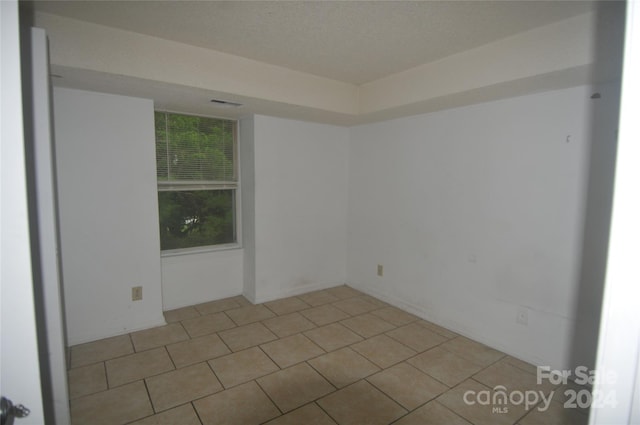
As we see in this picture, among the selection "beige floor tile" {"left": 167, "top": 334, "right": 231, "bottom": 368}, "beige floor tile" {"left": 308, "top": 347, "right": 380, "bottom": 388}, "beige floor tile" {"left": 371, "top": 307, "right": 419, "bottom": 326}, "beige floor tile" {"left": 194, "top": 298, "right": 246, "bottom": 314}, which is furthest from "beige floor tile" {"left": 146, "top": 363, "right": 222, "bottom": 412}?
"beige floor tile" {"left": 371, "top": 307, "right": 419, "bottom": 326}

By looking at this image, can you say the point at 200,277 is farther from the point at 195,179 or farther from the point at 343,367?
the point at 343,367

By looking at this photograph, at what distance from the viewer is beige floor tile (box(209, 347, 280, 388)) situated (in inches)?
90.0

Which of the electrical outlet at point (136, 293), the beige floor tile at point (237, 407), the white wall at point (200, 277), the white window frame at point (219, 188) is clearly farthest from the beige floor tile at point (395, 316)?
the electrical outlet at point (136, 293)

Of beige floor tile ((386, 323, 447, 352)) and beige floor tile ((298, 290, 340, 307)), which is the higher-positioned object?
beige floor tile ((298, 290, 340, 307))

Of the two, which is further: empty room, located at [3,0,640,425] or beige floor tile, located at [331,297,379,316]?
beige floor tile, located at [331,297,379,316]

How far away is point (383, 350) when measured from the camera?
2701 millimetres

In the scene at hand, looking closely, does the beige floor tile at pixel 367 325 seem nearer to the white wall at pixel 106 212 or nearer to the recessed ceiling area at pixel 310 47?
the white wall at pixel 106 212

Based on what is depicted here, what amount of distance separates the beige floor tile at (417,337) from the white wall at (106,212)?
226 cm

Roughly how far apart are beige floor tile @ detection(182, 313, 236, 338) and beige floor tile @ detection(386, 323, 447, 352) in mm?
1561

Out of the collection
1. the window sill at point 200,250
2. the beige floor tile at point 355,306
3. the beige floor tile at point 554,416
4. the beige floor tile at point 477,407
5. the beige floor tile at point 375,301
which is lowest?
the beige floor tile at point 554,416

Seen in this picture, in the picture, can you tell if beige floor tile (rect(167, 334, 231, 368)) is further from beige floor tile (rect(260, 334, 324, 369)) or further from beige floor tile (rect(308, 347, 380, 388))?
beige floor tile (rect(308, 347, 380, 388))

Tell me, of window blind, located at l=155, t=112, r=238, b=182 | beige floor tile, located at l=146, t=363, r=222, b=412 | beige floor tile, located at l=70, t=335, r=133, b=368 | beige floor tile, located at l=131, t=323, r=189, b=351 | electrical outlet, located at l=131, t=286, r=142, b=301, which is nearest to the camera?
beige floor tile, located at l=146, t=363, r=222, b=412

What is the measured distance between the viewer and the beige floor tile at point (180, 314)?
3188 mm

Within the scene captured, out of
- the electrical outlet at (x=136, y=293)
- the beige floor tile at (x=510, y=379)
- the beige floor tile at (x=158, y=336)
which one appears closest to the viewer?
the beige floor tile at (x=510, y=379)
